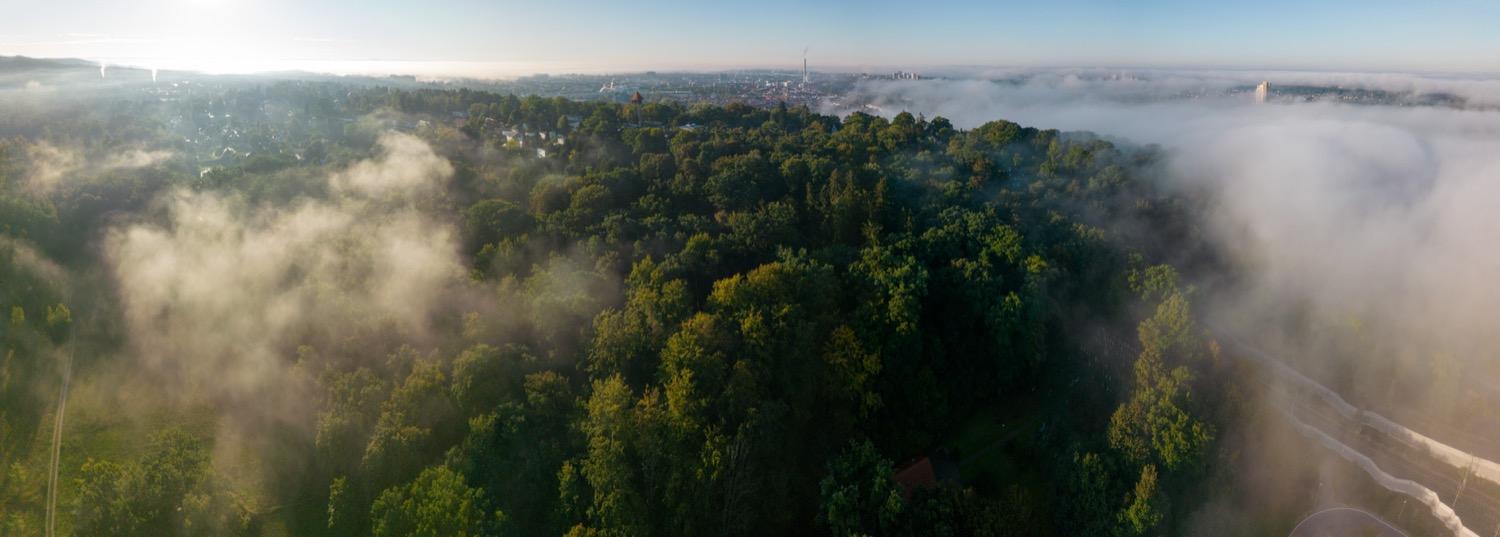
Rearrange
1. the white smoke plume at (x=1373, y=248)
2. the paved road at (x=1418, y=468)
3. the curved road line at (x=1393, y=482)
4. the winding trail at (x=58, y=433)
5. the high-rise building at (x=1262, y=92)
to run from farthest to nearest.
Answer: the high-rise building at (x=1262, y=92) → the white smoke plume at (x=1373, y=248) → the curved road line at (x=1393, y=482) → the paved road at (x=1418, y=468) → the winding trail at (x=58, y=433)

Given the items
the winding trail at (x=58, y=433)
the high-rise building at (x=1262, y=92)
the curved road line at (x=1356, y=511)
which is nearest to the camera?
the winding trail at (x=58, y=433)

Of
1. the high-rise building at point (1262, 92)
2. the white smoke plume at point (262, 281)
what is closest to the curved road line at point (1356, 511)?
the white smoke plume at point (262, 281)

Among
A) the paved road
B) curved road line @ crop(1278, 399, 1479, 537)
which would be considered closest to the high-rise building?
the paved road

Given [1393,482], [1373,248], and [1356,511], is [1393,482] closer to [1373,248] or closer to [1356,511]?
[1356,511]

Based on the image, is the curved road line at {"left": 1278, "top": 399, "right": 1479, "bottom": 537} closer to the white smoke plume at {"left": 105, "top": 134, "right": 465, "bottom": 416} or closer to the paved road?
the paved road

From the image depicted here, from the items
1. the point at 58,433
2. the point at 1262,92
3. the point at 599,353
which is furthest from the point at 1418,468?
the point at 1262,92

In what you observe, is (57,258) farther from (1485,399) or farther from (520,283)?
(1485,399)

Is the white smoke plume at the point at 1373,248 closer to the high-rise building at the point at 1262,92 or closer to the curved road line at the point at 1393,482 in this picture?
the curved road line at the point at 1393,482

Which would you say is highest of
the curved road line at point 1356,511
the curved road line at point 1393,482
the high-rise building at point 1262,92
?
the high-rise building at point 1262,92
